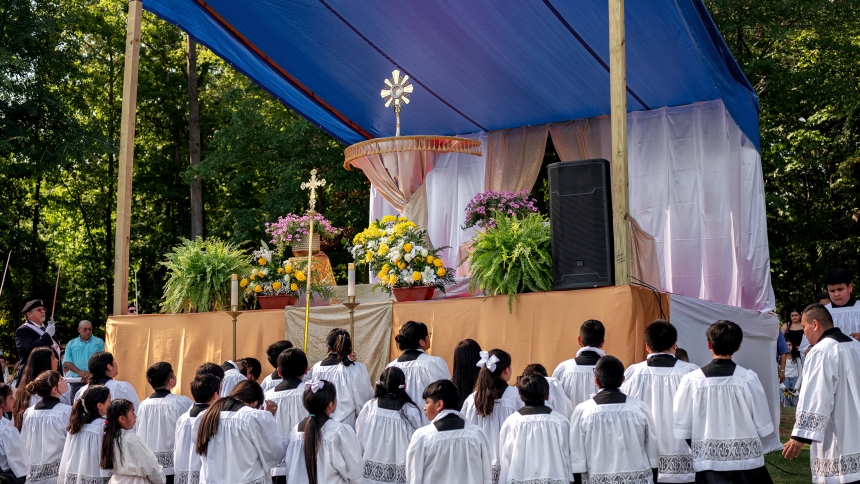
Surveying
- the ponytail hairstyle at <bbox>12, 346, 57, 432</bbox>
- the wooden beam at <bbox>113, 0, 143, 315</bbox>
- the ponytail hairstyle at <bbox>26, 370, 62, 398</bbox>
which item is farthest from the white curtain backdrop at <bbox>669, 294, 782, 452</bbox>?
the wooden beam at <bbox>113, 0, 143, 315</bbox>

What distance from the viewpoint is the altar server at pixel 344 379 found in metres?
7.81

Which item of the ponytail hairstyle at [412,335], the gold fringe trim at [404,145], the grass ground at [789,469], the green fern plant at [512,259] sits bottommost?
the grass ground at [789,469]

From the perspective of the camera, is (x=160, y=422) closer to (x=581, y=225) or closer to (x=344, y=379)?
(x=344, y=379)

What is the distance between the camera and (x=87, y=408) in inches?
273

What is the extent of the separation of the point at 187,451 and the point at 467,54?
8204 millimetres

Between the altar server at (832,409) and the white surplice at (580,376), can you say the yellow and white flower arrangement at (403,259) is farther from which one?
the altar server at (832,409)

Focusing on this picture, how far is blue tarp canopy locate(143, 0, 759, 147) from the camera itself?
12.0 meters

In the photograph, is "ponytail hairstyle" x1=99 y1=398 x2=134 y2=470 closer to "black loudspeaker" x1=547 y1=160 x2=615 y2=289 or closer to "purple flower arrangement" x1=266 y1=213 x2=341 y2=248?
"black loudspeaker" x1=547 y1=160 x2=615 y2=289

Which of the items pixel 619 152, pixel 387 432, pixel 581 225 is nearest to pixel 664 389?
pixel 387 432

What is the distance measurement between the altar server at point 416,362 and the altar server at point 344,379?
0.40 meters

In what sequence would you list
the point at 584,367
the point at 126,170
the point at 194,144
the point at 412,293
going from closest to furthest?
the point at 584,367, the point at 412,293, the point at 126,170, the point at 194,144

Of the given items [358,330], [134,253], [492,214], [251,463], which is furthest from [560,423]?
[134,253]

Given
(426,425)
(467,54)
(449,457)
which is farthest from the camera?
(467,54)

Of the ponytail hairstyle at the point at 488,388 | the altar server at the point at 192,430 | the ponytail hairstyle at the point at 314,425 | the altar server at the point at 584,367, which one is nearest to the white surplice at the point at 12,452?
the altar server at the point at 192,430
